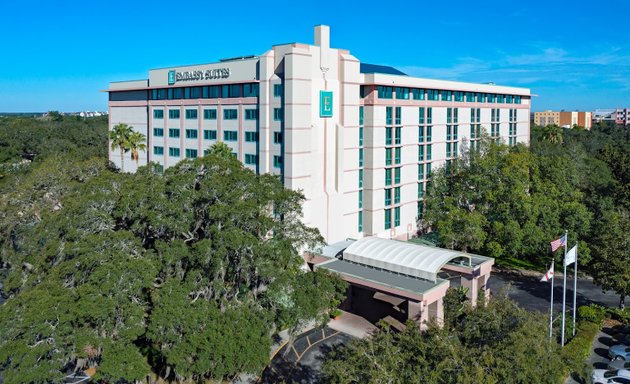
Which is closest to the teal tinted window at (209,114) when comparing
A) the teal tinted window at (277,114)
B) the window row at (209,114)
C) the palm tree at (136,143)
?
the window row at (209,114)

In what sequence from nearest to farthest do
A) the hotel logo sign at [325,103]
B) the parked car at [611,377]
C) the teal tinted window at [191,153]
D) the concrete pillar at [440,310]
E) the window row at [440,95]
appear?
the parked car at [611,377] → the concrete pillar at [440,310] → the hotel logo sign at [325,103] → the window row at [440,95] → the teal tinted window at [191,153]

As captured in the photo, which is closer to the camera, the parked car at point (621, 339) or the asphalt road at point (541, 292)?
the parked car at point (621, 339)

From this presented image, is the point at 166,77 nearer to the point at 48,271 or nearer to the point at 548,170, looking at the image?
the point at 48,271

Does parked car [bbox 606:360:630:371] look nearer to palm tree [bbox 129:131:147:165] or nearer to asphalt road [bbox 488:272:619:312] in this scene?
asphalt road [bbox 488:272:619:312]

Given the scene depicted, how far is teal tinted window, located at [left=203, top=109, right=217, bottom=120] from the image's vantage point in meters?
58.3

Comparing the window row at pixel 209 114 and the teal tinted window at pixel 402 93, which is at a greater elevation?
the teal tinted window at pixel 402 93

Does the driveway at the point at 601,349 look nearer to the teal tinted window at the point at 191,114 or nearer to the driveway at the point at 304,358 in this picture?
the driveway at the point at 304,358

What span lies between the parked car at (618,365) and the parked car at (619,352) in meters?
0.61

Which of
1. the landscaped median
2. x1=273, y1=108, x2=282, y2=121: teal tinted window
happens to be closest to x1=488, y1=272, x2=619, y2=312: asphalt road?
the landscaped median

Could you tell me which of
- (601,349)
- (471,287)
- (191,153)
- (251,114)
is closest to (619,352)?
(601,349)

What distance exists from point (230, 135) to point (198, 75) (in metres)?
8.66

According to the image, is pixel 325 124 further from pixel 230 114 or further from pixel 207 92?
pixel 207 92

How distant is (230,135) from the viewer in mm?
56375

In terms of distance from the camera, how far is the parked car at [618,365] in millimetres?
34825
